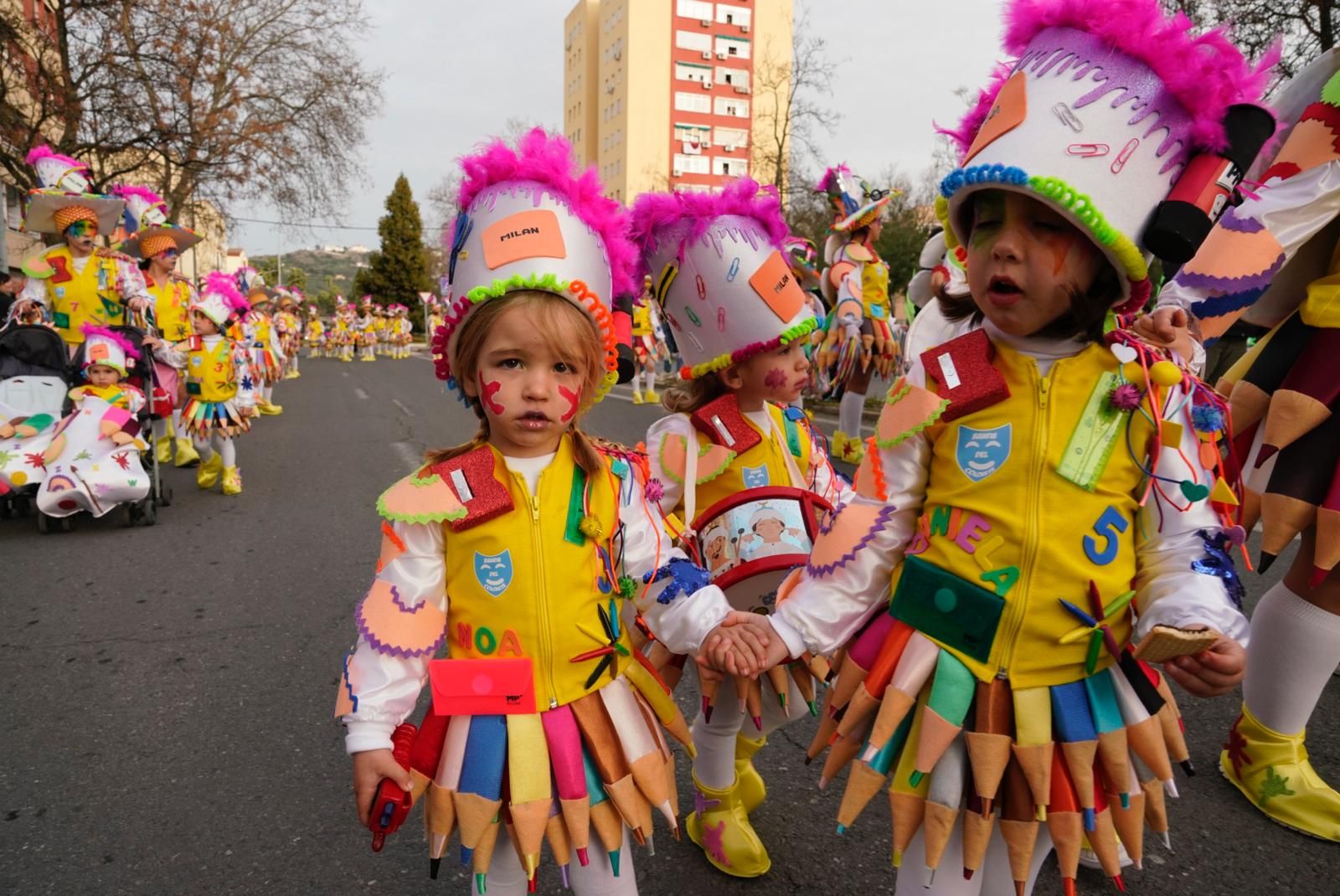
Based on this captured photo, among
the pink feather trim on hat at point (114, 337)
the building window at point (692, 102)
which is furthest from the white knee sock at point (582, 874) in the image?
the building window at point (692, 102)

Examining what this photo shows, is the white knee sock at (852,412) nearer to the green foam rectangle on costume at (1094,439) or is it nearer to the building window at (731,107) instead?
the green foam rectangle on costume at (1094,439)

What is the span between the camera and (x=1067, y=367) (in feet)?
5.82

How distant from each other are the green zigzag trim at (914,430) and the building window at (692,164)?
61.5 meters

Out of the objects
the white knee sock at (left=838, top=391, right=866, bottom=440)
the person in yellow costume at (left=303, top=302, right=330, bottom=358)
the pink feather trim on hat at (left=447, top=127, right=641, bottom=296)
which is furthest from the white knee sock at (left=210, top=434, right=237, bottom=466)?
the person in yellow costume at (left=303, top=302, right=330, bottom=358)

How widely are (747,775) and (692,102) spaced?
63.8 meters

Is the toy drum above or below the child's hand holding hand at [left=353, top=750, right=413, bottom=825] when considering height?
above

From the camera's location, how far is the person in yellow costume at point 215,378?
7855mm

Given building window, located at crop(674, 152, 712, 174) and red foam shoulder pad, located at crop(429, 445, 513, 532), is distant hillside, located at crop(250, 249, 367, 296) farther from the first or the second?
red foam shoulder pad, located at crop(429, 445, 513, 532)

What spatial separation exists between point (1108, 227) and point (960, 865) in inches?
50.4

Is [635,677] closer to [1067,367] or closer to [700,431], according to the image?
[700,431]

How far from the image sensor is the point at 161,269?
8125 mm

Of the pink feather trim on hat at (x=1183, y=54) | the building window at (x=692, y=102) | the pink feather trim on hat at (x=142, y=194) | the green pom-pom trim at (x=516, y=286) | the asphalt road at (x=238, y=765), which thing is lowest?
the asphalt road at (x=238, y=765)

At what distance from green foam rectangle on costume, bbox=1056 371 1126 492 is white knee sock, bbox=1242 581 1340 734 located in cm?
152

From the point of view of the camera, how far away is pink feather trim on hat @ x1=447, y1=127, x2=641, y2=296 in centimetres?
210
